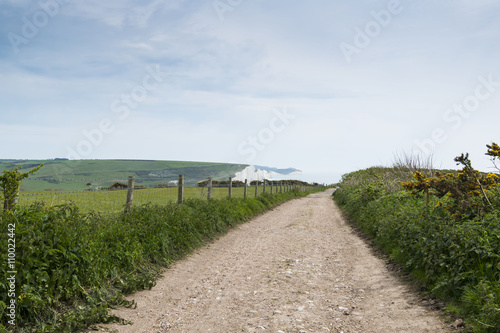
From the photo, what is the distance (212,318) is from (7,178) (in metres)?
3.71

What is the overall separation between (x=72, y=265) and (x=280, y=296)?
3.01 metres

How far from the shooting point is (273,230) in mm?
12391

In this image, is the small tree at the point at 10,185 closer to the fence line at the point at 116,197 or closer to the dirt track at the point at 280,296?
the fence line at the point at 116,197

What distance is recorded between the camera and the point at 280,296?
17.8 ft

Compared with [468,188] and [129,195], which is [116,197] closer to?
[129,195]


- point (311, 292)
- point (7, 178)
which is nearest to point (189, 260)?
point (311, 292)

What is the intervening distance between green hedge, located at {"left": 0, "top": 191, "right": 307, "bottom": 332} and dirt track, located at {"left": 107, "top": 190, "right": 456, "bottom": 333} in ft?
1.29

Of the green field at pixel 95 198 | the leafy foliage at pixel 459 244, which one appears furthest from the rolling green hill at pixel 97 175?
the leafy foliage at pixel 459 244

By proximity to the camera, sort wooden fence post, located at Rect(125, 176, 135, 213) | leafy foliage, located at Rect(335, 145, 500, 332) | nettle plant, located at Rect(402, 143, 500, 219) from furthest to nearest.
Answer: wooden fence post, located at Rect(125, 176, 135, 213)
nettle plant, located at Rect(402, 143, 500, 219)
leafy foliage, located at Rect(335, 145, 500, 332)

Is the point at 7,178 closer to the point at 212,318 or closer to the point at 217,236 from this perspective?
the point at 212,318

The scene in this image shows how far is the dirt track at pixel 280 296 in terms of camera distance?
442 cm

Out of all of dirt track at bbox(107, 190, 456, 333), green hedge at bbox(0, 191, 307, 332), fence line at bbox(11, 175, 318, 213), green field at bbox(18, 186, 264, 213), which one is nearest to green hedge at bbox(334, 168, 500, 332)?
dirt track at bbox(107, 190, 456, 333)

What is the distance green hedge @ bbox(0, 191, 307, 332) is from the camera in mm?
3992

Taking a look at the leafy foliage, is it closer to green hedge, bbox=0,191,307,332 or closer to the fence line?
green hedge, bbox=0,191,307,332
